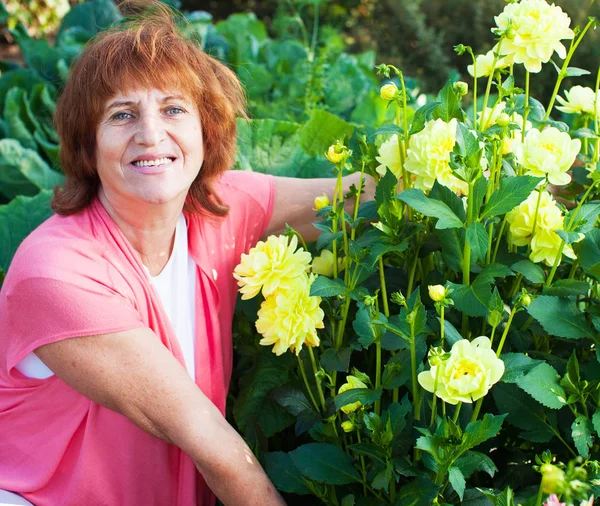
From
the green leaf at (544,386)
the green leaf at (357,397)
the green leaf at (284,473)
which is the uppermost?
the green leaf at (544,386)

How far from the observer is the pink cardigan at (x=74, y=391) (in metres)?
1.52

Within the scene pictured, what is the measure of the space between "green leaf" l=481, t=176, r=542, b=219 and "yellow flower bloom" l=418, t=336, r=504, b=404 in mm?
270

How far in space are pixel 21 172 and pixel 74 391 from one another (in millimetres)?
1547

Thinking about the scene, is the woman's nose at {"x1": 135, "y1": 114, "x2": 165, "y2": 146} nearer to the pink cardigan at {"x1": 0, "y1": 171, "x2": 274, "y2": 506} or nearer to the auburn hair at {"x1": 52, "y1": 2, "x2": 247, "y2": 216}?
the auburn hair at {"x1": 52, "y1": 2, "x2": 247, "y2": 216}

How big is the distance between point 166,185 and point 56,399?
1.77 ft

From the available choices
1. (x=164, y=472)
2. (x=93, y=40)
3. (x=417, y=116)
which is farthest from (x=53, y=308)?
(x=417, y=116)

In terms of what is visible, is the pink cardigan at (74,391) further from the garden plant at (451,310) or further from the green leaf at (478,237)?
the green leaf at (478,237)

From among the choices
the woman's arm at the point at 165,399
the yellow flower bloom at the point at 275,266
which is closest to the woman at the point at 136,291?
the woman's arm at the point at 165,399

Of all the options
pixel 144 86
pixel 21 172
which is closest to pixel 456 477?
pixel 144 86

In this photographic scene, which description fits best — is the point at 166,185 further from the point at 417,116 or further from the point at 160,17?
the point at 417,116

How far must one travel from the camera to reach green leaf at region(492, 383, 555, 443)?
138cm

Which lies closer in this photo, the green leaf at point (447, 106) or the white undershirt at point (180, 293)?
the green leaf at point (447, 106)

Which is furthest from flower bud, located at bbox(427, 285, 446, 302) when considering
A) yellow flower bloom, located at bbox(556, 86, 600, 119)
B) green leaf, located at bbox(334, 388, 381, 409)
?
yellow flower bloom, located at bbox(556, 86, 600, 119)

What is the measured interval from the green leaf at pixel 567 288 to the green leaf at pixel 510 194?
0.66 ft
